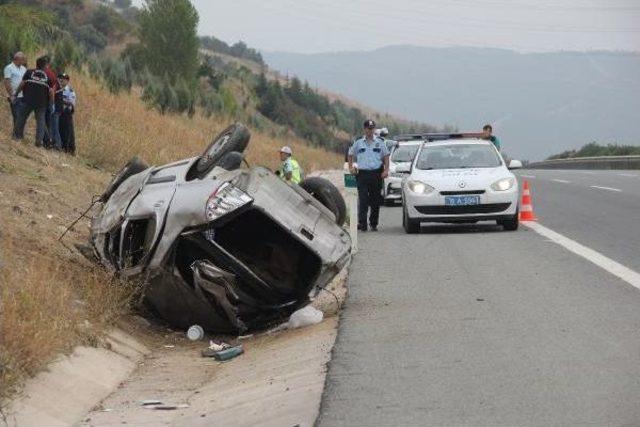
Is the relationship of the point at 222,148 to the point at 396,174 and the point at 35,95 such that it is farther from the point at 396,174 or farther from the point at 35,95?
the point at 396,174

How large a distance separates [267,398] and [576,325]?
311 cm

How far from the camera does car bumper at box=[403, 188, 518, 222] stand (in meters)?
21.0

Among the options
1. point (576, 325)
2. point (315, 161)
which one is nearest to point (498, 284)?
point (576, 325)

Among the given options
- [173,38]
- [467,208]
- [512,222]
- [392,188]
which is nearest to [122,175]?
[467,208]

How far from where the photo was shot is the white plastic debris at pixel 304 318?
12398 millimetres

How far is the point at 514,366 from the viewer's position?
8.99 m

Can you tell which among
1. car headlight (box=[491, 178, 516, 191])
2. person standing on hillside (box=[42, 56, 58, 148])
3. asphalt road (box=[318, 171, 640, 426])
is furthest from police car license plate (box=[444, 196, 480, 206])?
person standing on hillside (box=[42, 56, 58, 148])

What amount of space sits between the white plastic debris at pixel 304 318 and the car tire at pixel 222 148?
155cm

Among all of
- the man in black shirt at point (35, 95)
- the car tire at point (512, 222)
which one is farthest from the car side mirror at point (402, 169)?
the man in black shirt at point (35, 95)

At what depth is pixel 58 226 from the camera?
55.4ft

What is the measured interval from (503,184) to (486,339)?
11296 mm

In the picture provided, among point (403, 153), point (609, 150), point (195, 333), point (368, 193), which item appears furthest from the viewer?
point (609, 150)

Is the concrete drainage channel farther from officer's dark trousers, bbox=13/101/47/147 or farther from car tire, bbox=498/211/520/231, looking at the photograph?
officer's dark trousers, bbox=13/101/47/147

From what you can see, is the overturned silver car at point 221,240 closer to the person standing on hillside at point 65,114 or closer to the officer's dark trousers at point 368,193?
the officer's dark trousers at point 368,193
